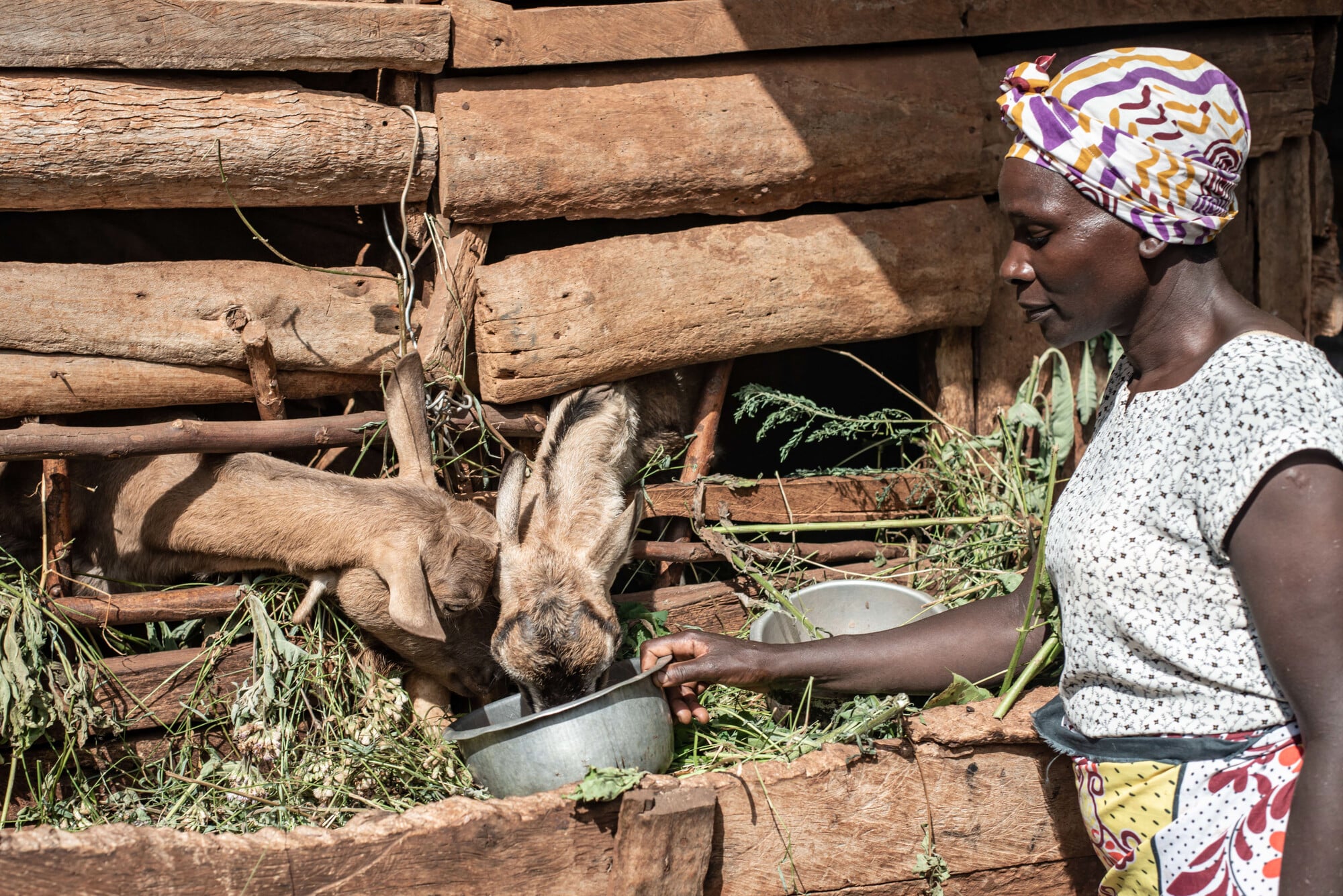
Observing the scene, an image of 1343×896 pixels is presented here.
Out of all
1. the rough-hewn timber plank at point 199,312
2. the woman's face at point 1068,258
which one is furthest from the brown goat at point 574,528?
the woman's face at point 1068,258

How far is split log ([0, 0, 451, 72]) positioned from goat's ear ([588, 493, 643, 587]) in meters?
1.67

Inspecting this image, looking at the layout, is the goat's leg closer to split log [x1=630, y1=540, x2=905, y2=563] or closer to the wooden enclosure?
the wooden enclosure

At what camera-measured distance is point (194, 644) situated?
3.80 meters

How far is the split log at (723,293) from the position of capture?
387cm

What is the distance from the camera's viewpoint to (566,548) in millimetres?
3707

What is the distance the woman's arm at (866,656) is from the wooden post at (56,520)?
1999 mm

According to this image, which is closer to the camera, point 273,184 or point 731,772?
point 731,772

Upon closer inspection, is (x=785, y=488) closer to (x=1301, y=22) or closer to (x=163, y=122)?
(x=163, y=122)

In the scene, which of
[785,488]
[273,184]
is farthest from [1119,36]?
[273,184]

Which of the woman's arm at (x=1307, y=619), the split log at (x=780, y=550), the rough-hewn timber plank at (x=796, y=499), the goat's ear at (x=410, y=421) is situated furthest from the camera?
the rough-hewn timber plank at (x=796, y=499)

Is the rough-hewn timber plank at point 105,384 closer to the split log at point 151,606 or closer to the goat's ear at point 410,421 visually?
the goat's ear at point 410,421

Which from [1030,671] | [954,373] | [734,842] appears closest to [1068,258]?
[1030,671]

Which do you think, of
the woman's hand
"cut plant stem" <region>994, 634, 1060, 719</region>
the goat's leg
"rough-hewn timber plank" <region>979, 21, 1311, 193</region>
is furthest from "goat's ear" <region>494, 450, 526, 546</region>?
"rough-hewn timber plank" <region>979, 21, 1311, 193</region>

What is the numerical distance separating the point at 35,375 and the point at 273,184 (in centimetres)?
98
